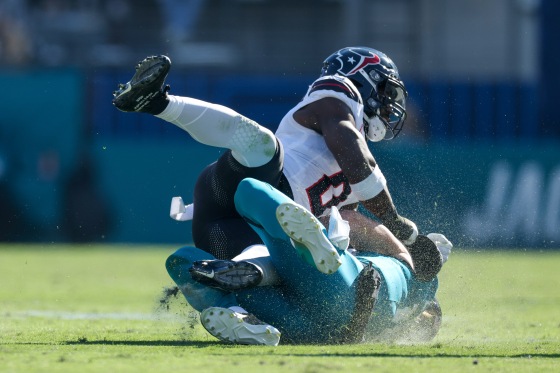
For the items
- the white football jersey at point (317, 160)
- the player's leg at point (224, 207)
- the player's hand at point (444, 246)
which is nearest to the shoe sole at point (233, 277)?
the player's leg at point (224, 207)

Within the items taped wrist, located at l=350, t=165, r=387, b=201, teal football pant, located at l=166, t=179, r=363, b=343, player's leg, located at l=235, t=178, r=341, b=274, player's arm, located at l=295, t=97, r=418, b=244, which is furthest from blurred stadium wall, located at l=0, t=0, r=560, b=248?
player's leg, located at l=235, t=178, r=341, b=274

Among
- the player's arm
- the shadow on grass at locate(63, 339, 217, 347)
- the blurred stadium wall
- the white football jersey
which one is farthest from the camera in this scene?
the blurred stadium wall

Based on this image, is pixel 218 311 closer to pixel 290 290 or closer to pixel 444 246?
pixel 290 290

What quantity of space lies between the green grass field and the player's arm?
2.26ft

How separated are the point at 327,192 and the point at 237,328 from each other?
1.48 meters

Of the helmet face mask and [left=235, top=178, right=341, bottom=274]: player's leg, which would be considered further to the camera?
the helmet face mask

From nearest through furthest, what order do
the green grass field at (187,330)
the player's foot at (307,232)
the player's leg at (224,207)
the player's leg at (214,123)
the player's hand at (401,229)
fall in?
the green grass field at (187,330), the player's foot at (307,232), the player's leg at (214,123), the player's leg at (224,207), the player's hand at (401,229)

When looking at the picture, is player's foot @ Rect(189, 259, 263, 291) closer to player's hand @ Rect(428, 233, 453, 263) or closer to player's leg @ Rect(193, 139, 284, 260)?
player's leg @ Rect(193, 139, 284, 260)

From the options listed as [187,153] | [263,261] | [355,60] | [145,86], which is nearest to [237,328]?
[263,261]

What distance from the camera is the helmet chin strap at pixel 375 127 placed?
6949mm

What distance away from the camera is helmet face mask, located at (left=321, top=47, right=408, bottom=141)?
686cm

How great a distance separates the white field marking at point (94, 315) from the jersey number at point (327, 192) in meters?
1.41

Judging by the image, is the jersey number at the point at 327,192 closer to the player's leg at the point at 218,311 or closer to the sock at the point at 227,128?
the sock at the point at 227,128

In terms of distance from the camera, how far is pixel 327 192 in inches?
257
